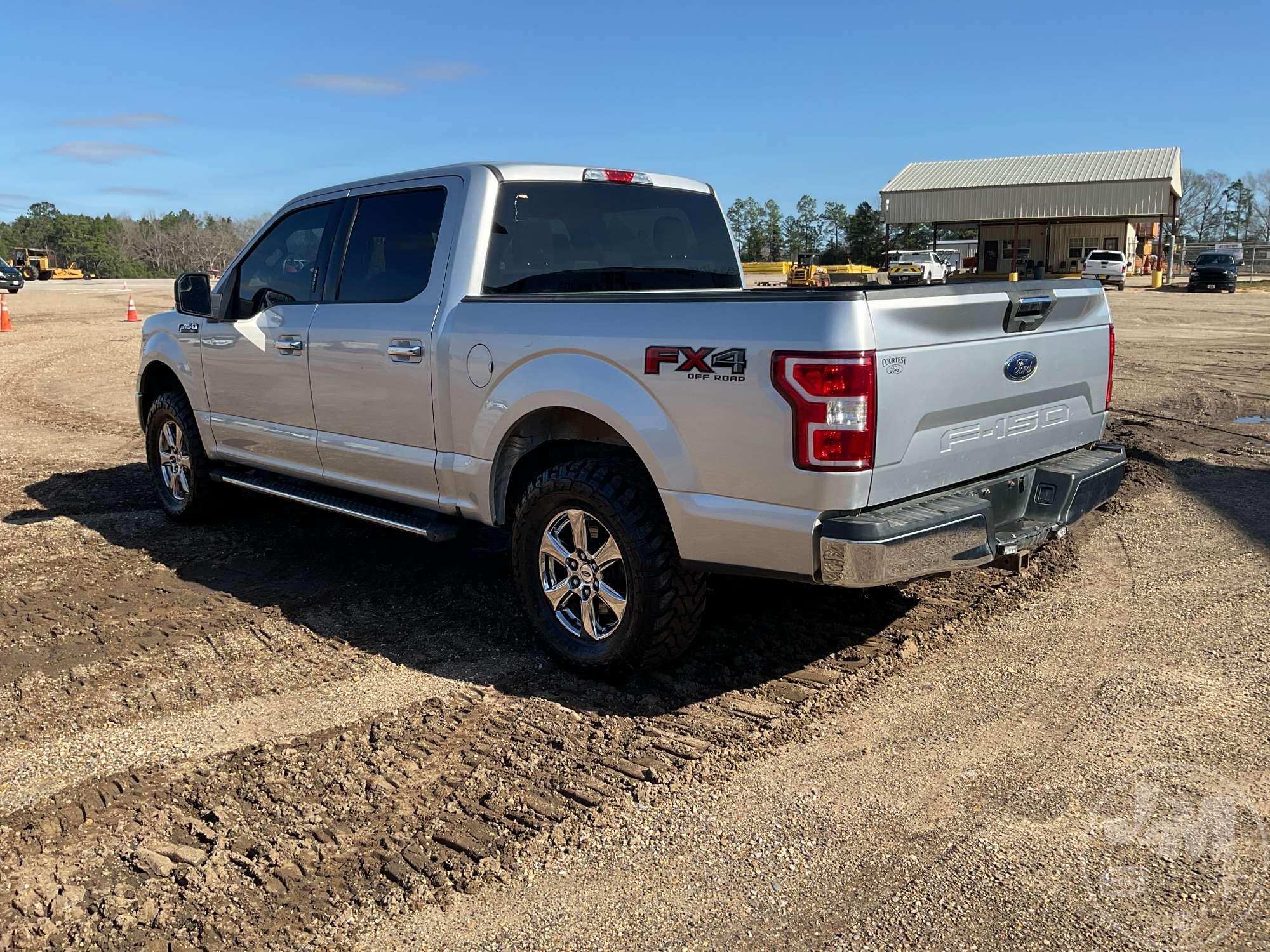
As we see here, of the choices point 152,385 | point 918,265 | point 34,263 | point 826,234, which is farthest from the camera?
point 826,234

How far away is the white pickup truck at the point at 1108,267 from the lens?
45469 millimetres

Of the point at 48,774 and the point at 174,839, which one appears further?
the point at 48,774

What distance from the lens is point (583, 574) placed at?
4.34 metres

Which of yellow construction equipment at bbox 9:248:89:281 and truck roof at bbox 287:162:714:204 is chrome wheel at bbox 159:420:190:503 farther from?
yellow construction equipment at bbox 9:248:89:281

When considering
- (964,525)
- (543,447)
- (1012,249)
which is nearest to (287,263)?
(543,447)

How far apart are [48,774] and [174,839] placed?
75 cm

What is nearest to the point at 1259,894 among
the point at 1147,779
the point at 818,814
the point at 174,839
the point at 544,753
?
the point at 1147,779

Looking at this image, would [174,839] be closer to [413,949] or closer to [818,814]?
[413,949]

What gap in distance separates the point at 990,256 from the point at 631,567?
60.6 meters

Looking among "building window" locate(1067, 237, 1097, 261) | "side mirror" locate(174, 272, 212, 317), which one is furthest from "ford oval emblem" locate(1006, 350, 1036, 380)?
"building window" locate(1067, 237, 1097, 261)

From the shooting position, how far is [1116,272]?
150 ft

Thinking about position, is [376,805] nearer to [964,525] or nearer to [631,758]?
[631,758]

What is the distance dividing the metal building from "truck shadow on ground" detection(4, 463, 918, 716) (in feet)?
163

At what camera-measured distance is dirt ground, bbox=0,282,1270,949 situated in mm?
2844
